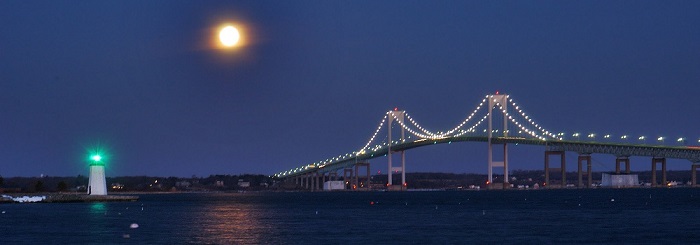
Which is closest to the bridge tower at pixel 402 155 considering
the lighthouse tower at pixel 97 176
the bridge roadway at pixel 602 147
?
the bridge roadway at pixel 602 147

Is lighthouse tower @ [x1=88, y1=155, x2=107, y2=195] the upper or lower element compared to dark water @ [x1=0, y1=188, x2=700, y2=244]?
upper

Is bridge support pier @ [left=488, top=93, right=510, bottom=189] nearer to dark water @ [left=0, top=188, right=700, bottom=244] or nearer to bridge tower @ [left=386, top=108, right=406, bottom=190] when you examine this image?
bridge tower @ [left=386, top=108, right=406, bottom=190]

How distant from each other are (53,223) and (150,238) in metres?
14.1

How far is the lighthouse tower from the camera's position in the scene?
273 ft

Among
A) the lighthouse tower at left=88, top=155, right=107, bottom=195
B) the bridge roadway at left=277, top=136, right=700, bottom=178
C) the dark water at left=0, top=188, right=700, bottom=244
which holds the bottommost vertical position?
the dark water at left=0, top=188, right=700, bottom=244

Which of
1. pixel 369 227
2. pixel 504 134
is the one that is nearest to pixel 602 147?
pixel 504 134

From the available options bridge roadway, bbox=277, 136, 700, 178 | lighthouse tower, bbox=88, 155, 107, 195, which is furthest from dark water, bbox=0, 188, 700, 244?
bridge roadway, bbox=277, 136, 700, 178

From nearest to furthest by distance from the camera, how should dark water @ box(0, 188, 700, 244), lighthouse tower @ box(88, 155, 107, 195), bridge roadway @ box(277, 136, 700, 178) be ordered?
dark water @ box(0, 188, 700, 244), lighthouse tower @ box(88, 155, 107, 195), bridge roadway @ box(277, 136, 700, 178)

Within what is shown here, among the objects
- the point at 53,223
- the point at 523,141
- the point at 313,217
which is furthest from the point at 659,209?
the point at 523,141

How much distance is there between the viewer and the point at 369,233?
163ft

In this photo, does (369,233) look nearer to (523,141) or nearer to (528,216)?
(528,216)

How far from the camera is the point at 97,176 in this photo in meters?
86.0

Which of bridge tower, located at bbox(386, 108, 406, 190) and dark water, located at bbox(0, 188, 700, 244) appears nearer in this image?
dark water, located at bbox(0, 188, 700, 244)

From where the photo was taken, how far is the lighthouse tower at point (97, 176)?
273 ft
